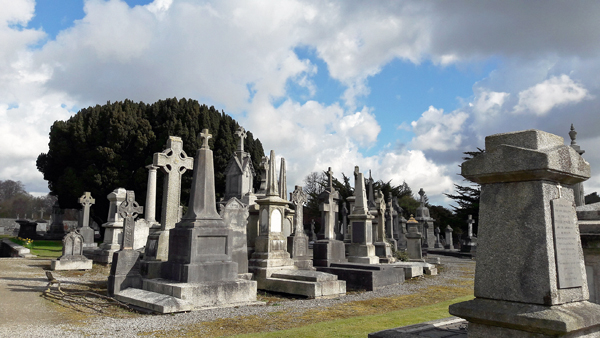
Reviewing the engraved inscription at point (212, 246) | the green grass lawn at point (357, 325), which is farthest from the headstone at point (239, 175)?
the green grass lawn at point (357, 325)

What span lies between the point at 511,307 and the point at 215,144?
3221 cm

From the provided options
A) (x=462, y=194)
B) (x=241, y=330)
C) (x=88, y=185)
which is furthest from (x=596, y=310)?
(x=462, y=194)

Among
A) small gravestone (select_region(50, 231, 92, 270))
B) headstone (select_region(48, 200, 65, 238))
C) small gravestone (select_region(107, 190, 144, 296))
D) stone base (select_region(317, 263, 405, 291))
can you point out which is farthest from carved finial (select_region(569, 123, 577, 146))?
headstone (select_region(48, 200, 65, 238))

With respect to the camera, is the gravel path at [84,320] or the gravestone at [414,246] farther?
the gravestone at [414,246]

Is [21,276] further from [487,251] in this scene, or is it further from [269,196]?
[487,251]

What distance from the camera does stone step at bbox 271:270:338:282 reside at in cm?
896

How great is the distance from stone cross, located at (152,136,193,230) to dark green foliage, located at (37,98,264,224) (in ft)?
61.5

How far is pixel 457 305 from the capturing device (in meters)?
3.36

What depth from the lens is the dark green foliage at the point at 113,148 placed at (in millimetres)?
29359

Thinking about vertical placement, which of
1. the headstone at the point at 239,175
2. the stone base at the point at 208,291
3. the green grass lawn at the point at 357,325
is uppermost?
the headstone at the point at 239,175

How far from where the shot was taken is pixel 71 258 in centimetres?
1389

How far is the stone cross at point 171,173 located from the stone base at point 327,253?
4560 mm

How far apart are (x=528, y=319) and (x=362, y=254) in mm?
11324

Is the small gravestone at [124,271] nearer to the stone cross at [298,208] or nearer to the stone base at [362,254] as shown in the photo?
the stone cross at [298,208]
